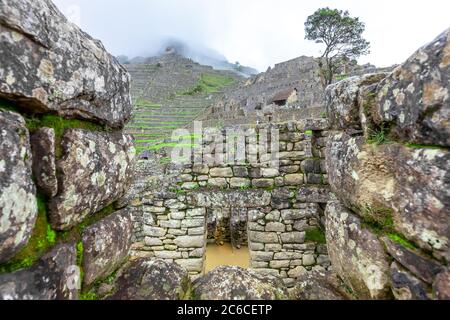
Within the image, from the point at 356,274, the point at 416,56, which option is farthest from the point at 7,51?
the point at 356,274

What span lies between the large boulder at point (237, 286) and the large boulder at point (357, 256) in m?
0.45

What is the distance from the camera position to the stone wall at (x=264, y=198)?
4.95 m

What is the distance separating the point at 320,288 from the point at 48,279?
1.64 meters

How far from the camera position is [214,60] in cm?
16088

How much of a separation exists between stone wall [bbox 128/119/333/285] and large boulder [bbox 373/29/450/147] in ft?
11.8

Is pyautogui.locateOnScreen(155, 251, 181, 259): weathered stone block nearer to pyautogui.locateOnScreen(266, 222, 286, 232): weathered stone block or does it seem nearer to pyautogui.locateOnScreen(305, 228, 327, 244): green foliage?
pyautogui.locateOnScreen(266, 222, 286, 232): weathered stone block

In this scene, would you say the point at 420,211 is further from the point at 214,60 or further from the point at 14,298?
the point at 214,60

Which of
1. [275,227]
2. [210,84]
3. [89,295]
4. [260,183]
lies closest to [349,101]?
[89,295]

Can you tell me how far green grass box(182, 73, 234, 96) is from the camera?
54.6 m

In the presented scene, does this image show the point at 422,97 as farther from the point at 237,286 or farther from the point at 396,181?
the point at 237,286

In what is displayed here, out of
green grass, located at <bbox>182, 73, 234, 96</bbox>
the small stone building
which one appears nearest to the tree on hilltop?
the small stone building

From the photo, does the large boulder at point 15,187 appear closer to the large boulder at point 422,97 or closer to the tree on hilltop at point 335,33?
the large boulder at point 422,97

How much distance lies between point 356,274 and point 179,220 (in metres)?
4.02

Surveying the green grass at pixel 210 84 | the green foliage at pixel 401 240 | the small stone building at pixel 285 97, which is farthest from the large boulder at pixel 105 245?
the green grass at pixel 210 84
